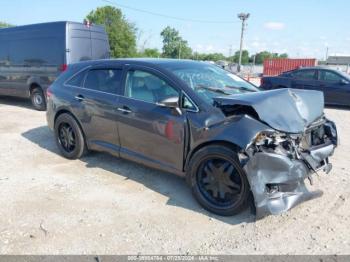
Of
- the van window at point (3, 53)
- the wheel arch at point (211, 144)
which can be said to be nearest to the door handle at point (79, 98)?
the wheel arch at point (211, 144)

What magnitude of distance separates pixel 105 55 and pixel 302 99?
748 centimetres

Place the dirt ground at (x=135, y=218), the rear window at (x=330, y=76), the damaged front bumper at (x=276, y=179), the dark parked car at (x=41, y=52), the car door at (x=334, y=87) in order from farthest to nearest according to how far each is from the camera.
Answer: the rear window at (x=330, y=76), the car door at (x=334, y=87), the dark parked car at (x=41, y=52), the damaged front bumper at (x=276, y=179), the dirt ground at (x=135, y=218)

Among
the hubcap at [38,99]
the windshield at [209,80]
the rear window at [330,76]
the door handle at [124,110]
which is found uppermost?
the windshield at [209,80]

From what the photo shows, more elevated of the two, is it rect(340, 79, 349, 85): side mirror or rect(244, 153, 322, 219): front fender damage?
rect(340, 79, 349, 85): side mirror

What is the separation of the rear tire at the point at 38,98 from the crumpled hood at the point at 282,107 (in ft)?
24.3

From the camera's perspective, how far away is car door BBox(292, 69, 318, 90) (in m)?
11.9

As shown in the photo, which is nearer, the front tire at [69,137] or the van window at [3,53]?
the front tire at [69,137]

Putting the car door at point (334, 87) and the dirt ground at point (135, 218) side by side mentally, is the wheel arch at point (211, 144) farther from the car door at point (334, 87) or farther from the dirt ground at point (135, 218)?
the car door at point (334, 87)

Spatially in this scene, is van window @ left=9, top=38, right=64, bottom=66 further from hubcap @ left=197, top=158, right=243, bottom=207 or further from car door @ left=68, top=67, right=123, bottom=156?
hubcap @ left=197, top=158, right=243, bottom=207

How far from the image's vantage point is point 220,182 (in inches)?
138

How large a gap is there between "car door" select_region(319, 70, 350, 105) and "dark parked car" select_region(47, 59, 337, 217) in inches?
316

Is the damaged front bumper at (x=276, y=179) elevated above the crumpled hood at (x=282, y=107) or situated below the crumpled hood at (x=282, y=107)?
below

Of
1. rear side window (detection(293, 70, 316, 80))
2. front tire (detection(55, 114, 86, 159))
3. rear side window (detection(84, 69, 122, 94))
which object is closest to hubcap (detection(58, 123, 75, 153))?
front tire (detection(55, 114, 86, 159))

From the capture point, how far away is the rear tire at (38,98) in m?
9.59
